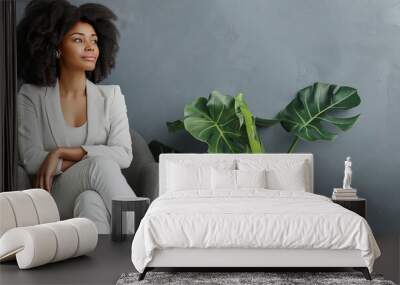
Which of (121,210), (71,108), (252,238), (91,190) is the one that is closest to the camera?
(252,238)

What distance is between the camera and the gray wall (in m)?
7.21

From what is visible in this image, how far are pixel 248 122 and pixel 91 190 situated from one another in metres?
1.66

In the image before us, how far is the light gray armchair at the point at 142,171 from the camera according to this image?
7.23 m

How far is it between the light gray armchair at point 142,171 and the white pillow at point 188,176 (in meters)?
0.51

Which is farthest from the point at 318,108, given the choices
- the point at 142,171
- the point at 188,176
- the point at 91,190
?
the point at 91,190

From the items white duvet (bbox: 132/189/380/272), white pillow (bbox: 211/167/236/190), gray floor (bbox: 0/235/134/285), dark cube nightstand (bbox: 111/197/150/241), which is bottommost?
gray floor (bbox: 0/235/134/285)

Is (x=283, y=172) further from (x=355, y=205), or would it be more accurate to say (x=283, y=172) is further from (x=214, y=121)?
(x=214, y=121)

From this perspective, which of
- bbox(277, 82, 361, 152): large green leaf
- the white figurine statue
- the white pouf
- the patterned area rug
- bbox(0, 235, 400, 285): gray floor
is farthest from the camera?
bbox(277, 82, 361, 152): large green leaf

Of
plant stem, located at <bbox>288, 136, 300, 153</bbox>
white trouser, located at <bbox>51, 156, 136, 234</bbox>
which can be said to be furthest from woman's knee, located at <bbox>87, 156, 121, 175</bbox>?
plant stem, located at <bbox>288, 136, 300, 153</bbox>

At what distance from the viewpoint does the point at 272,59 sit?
723cm

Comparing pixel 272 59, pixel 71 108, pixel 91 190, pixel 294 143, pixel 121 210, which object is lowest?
pixel 121 210

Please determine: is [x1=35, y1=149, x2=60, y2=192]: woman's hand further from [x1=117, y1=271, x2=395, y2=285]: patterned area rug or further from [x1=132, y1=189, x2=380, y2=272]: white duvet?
[x1=132, y1=189, x2=380, y2=272]: white duvet

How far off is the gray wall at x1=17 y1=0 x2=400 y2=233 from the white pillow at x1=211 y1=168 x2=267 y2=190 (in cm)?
81

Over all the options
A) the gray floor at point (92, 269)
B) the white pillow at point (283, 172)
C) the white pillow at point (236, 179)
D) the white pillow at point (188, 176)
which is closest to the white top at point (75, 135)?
the white pillow at point (188, 176)
